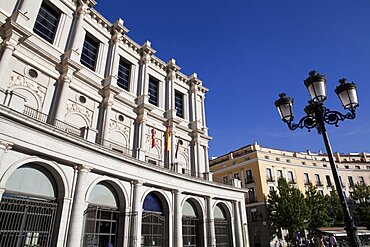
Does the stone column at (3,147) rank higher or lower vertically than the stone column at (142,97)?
lower

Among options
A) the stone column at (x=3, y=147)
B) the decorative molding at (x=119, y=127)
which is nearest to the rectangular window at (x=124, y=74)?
the decorative molding at (x=119, y=127)

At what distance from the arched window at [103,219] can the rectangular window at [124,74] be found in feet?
24.6

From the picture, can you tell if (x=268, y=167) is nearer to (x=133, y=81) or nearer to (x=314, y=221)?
(x=314, y=221)

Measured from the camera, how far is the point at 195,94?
74.5 ft

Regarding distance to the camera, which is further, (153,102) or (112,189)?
(153,102)

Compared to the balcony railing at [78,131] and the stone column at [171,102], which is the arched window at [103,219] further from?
the stone column at [171,102]

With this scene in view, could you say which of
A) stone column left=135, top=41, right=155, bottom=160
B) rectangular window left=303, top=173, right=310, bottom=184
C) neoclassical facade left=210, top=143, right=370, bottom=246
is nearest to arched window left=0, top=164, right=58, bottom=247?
stone column left=135, top=41, right=155, bottom=160

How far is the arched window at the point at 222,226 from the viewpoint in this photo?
691 inches

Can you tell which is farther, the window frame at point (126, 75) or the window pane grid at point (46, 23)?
the window frame at point (126, 75)

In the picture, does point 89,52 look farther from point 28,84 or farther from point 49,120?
point 49,120

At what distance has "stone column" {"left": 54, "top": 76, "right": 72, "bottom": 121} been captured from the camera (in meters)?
12.0

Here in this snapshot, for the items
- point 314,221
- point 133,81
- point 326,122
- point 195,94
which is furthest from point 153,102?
point 314,221

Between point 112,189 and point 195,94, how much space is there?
12.7m

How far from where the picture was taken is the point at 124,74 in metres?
17.6
